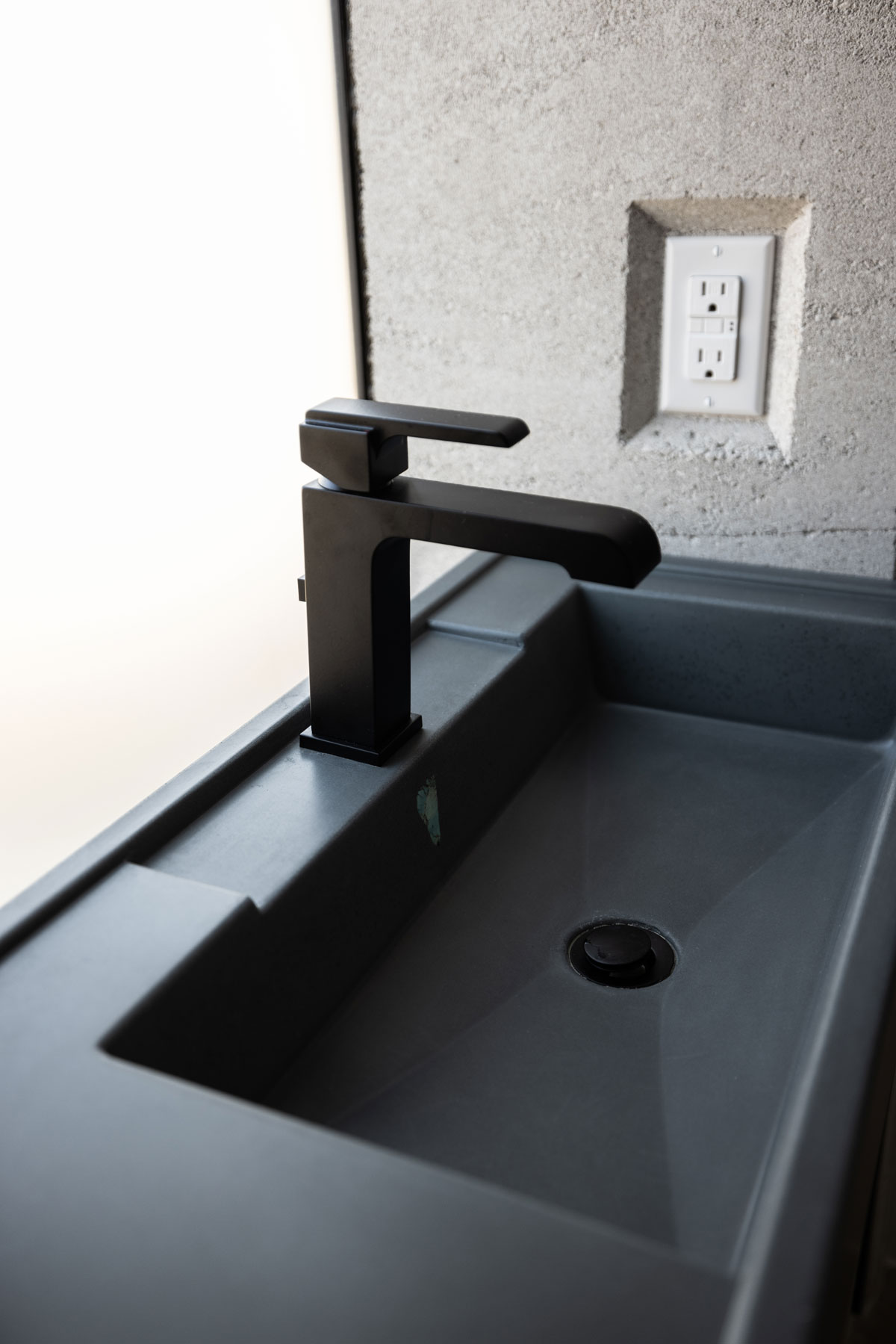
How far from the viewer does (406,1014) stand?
83cm

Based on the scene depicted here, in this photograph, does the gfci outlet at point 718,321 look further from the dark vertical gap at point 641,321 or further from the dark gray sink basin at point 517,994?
the dark gray sink basin at point 517,994

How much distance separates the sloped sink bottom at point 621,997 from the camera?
0.70 m

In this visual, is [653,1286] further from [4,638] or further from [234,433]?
[234,433]

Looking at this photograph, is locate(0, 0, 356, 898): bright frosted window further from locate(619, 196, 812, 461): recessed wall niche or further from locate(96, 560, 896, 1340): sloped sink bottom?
locate(619, 196, 812, 461): recessed wall niche

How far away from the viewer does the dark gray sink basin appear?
49 centimetres

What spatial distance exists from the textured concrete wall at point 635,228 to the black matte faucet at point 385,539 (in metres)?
0.45

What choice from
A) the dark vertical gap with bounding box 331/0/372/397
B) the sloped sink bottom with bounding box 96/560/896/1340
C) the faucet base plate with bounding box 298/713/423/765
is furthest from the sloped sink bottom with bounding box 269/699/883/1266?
the dark vertical gap with bounding box 331/0/372/397

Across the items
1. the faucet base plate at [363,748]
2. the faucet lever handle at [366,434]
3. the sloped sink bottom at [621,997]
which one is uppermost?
the faucet lever handle at [366,434]

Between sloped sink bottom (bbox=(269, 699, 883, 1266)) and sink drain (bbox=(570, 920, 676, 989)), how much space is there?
11 millimetres

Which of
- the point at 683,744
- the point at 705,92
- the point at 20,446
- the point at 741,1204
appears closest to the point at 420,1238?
the point at 741,1204

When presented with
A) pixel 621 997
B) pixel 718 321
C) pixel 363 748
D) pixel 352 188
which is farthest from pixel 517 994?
pixel 352 188

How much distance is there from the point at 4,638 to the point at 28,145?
1.20ft

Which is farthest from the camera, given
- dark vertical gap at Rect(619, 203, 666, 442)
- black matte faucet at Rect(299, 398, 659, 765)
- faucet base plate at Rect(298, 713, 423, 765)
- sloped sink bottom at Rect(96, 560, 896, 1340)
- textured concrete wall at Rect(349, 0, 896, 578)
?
dark vertical gap at Rect(619, 203, 666, 442)

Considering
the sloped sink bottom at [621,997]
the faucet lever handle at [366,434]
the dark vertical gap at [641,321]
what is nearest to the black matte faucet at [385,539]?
the faucet lever handle at [366,434]
